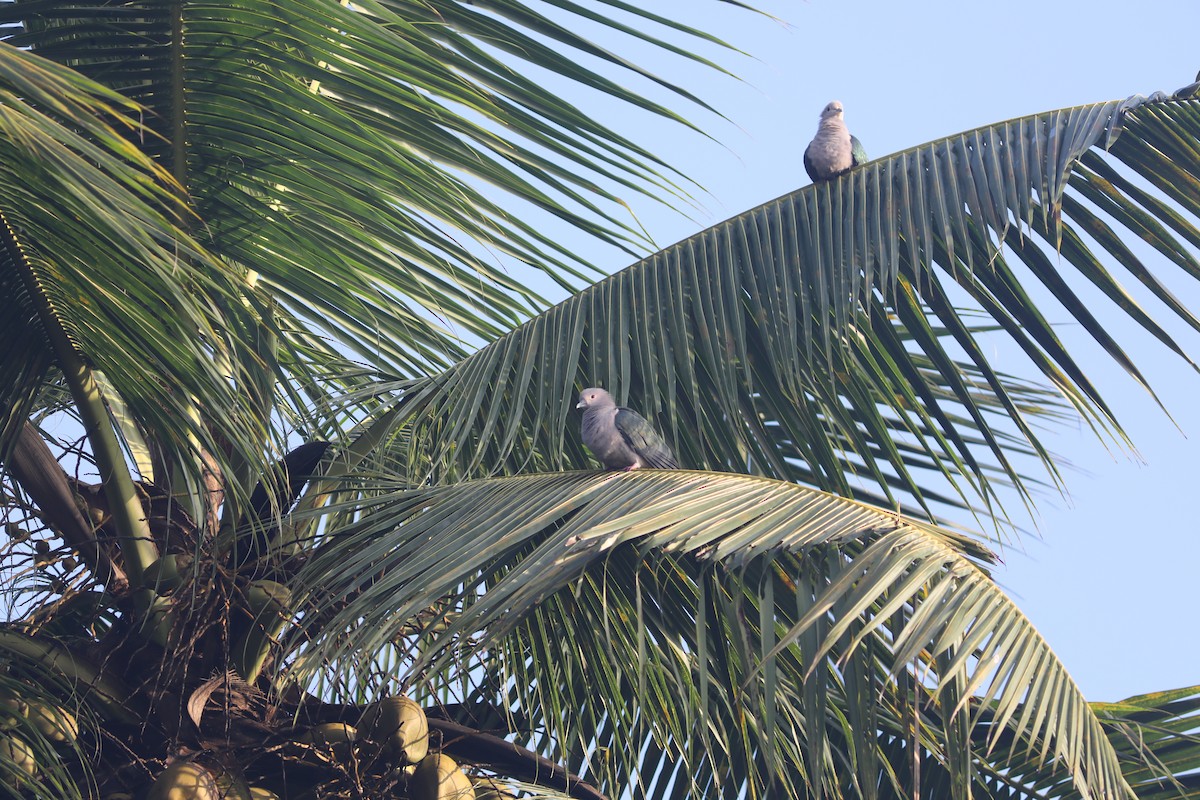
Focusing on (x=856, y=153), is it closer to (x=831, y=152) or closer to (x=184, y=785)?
(x=831, y=152)

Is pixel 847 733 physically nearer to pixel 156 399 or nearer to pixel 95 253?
pixel 156 399

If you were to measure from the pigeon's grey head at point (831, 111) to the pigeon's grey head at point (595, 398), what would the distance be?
4.96 feet

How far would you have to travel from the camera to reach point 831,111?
493 cm

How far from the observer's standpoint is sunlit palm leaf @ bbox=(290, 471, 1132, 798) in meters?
2.73

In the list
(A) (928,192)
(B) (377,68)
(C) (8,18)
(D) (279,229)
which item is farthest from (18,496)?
(A) (928,192)

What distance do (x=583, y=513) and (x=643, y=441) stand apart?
3.15ft

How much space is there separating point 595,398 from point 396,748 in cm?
122

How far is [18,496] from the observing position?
3.71 metres

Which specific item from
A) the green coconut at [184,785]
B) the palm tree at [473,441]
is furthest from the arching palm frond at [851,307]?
the green coconut at [184,785]

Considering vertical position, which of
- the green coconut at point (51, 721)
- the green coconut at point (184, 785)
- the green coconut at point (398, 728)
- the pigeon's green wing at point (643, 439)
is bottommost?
the green coconut at point (184, 785)

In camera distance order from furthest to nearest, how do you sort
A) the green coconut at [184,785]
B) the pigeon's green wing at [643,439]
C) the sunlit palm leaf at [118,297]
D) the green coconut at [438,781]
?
the pigeon's green wing at [643,439]
the green coconut at [438,781]
the green coconut at [184,785]
the sunlit palm leaf at [118,297]

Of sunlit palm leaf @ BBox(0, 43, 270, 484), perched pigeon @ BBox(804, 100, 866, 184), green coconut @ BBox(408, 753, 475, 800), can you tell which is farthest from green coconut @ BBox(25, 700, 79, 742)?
perched pigeon @ BBox(804, 100, 866, 184)

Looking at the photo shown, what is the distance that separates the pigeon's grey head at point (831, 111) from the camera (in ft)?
15.8

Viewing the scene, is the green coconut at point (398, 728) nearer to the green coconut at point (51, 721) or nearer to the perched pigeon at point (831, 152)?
the green coconut at point (51, 721)
